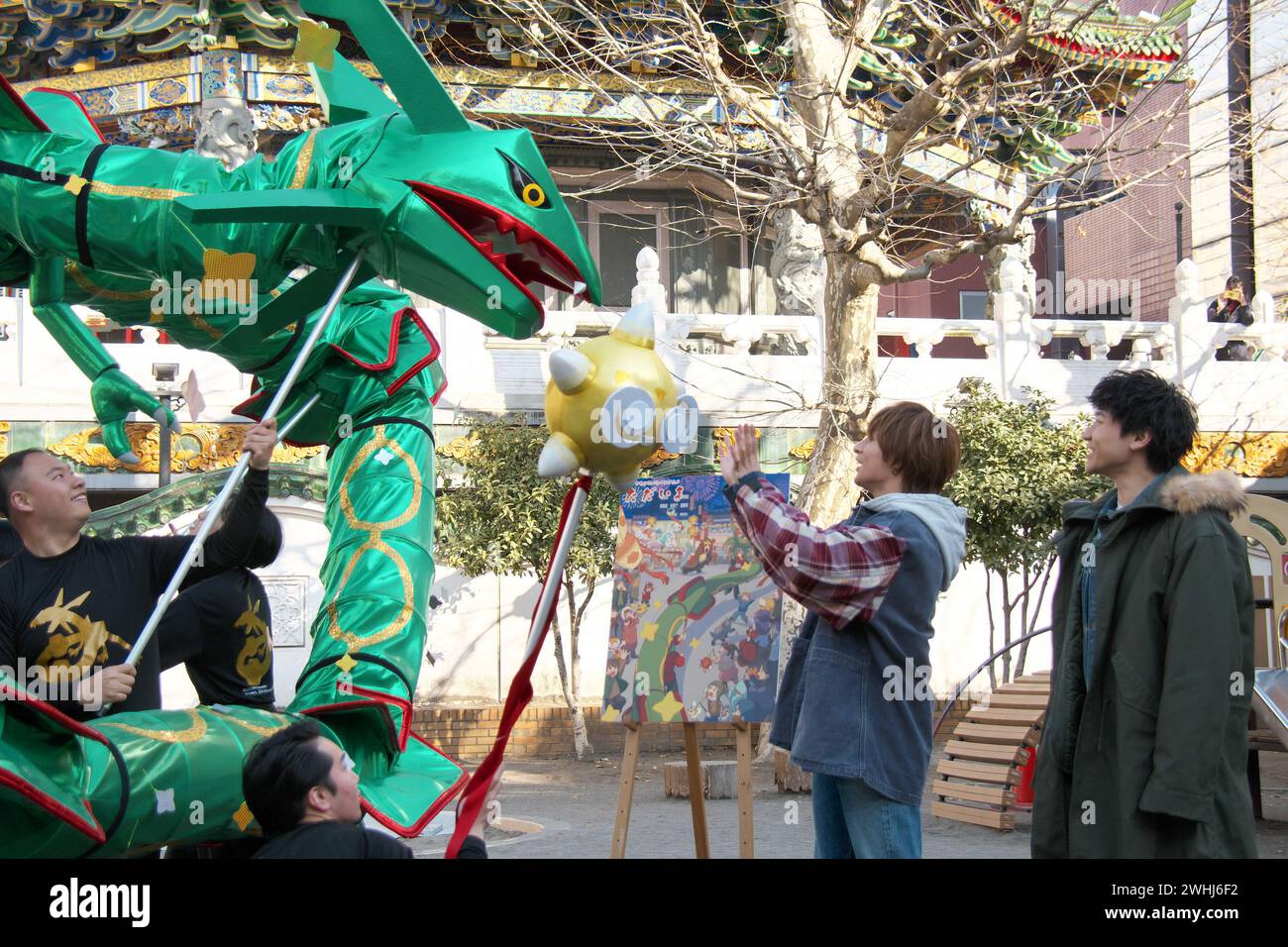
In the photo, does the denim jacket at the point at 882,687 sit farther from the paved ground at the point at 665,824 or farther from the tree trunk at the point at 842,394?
the tree trunk at the point at 842,394

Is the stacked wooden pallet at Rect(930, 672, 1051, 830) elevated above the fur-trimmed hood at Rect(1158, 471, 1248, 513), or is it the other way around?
the fur-trimmed hood at Rect(1158, 471, 1248, 513)

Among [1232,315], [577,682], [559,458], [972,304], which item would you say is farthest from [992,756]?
[972,304]

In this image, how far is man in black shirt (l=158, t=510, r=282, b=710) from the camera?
4.46 meters

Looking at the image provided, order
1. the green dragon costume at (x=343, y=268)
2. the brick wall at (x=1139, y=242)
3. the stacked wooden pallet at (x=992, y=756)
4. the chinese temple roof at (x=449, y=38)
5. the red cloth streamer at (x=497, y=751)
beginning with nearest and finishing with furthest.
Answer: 1. the red cloth streamer at (x=497, y=751)
2. the green dragon costume at (x=343, y=268)
3. the stacked wooden pallet at (x=992, y=756)
4. the chinese temple roof at (x=449, y=38)
5. the brick wall at (x=1139, y=242)

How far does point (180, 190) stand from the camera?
13.7 ft

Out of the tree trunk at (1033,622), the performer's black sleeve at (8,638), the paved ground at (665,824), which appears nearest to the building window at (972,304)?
the tree trunk at (1033,622)

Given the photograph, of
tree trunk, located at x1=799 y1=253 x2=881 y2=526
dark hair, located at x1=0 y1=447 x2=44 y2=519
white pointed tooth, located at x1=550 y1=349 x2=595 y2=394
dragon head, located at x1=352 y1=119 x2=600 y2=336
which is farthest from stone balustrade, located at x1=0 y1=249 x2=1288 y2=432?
white pointed tooth, located at x1=550 y1=349 x2=595 y2=394

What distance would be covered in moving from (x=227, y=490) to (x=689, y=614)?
2.34 metres

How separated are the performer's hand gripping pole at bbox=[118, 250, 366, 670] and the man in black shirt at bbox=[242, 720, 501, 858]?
96 cm

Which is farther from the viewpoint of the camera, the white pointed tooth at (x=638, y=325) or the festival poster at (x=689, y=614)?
the festival poster at (x=689, y=614)

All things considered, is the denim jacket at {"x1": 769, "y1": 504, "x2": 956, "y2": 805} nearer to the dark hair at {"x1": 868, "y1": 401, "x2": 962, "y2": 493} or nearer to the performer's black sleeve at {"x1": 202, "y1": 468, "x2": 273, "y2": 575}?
the dark hair at {"x1": 868, "y1": 401, "x2": 962, "y2": 493}

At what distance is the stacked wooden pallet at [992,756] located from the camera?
291 inches

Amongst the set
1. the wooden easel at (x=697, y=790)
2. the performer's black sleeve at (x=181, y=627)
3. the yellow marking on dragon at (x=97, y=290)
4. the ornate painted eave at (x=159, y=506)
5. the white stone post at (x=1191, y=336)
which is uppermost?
the white stone post at (x=1191, y=336)

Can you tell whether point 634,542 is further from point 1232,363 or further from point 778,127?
point 1232,363
